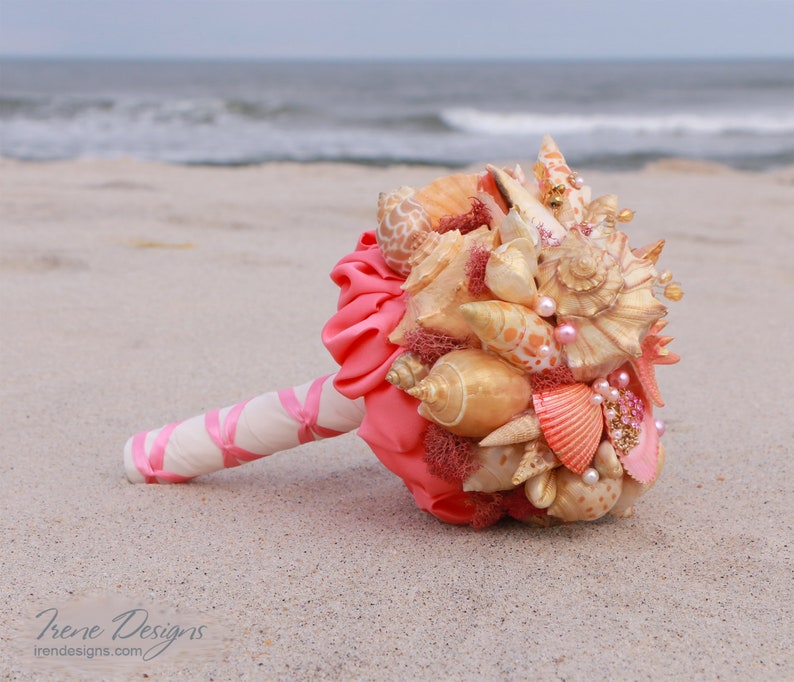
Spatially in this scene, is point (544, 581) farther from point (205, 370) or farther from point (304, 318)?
point (304, 318)

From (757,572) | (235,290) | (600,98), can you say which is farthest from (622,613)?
(600,98)

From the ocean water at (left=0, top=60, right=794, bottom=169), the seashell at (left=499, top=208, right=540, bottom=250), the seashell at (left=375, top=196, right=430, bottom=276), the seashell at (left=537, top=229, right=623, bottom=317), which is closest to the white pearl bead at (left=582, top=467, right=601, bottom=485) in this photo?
the seashell at (left=537, top=229, right=623, bottom=317)

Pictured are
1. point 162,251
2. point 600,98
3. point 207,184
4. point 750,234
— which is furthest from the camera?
point 600,98

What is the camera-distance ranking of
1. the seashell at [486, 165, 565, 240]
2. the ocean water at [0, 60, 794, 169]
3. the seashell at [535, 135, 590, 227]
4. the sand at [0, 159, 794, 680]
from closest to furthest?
the sand at [0, 159, 794, 680] → the seashell at [486, 165, 565, 240] → the seashell at [535, 135, 590, 227] → the ocean water at [0, 60, 794, 169]

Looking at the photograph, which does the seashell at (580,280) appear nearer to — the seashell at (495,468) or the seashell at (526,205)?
the seashell at (526,205)

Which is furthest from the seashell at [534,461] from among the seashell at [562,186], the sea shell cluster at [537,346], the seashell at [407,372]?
the seashell at [562,186]

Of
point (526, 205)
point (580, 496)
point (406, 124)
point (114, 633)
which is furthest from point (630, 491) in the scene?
point (406, 124)

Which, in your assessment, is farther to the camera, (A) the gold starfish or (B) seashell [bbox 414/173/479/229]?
(B) seashell [bbox 414/173/479/229]

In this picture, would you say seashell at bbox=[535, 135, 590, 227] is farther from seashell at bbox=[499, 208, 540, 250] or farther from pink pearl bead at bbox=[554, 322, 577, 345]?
pink pearl bead at bbox=[554, 322, 577, 345]
